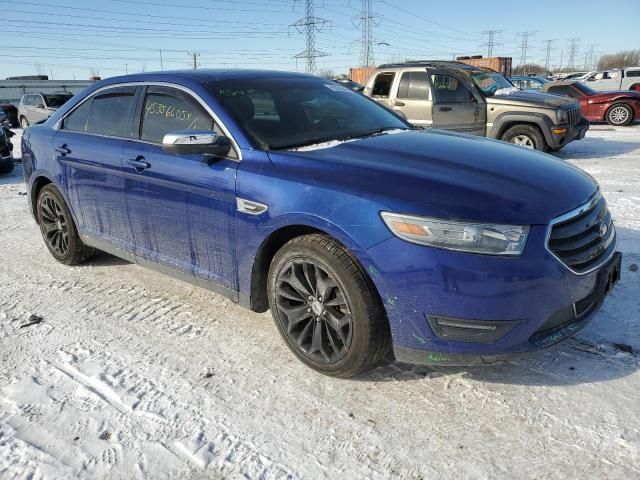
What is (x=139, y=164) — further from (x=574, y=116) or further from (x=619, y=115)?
(x=619, y=115)

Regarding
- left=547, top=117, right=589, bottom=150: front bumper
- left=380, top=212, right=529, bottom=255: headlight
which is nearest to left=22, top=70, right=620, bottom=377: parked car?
left=380, top=212, right=529, bottom=255: headlight

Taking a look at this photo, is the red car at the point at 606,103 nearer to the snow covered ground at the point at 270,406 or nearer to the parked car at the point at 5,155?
the snow covered ground at the point at 270,406

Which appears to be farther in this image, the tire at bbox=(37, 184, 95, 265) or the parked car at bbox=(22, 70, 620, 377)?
the tire at bbox=(37, 184, 95, 265)

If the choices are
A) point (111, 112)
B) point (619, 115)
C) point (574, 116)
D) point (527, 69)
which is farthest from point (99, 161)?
point (527, 69)

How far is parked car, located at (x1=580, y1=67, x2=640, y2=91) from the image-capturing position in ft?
73.9

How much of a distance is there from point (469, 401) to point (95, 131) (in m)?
3.44

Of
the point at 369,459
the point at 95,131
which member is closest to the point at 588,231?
the point at 369,459

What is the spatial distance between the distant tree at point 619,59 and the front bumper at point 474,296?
328 feet

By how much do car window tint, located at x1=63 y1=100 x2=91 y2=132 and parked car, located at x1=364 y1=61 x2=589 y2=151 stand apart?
6.27 m

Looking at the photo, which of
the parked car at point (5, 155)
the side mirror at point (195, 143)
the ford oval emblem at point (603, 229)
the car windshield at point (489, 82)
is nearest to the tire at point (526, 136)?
the car windshield at point (489, 82)

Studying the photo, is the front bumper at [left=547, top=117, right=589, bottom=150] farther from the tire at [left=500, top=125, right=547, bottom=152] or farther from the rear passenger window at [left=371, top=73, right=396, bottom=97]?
the rear passenger window at [left=371, top=73, right=396, bottom=97]

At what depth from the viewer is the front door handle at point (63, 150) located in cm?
441

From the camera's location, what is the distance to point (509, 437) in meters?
2.40

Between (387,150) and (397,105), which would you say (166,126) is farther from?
(397,105)
